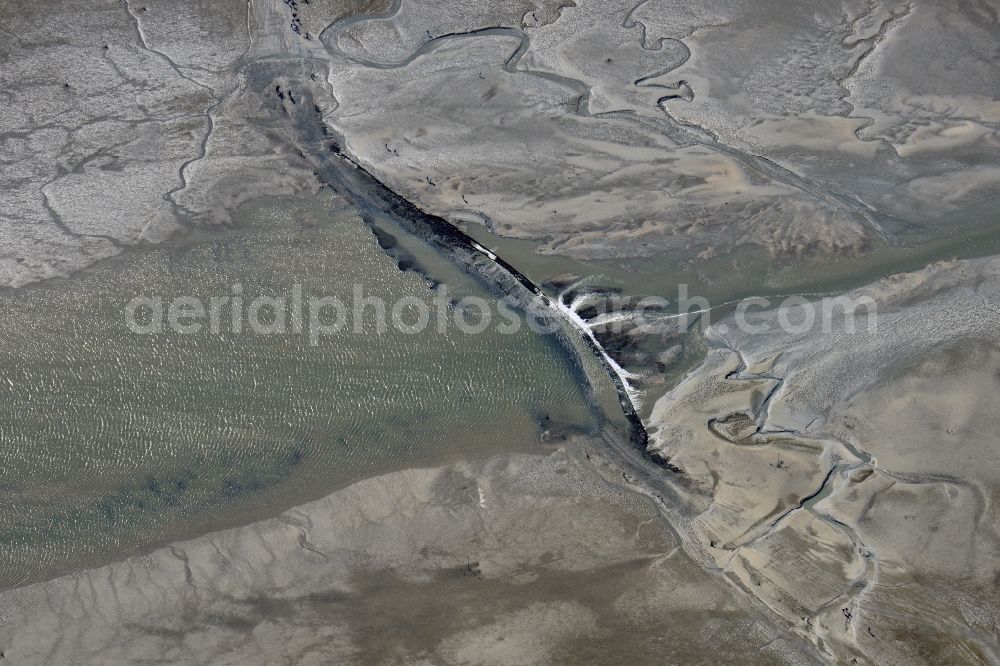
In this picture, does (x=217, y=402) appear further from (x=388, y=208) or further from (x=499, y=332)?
(x=499, y=332)

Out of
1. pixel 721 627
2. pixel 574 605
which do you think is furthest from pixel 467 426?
pixel 721 627

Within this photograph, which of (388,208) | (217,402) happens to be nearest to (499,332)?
(388,208)

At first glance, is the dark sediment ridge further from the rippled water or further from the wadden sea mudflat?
the rippled water

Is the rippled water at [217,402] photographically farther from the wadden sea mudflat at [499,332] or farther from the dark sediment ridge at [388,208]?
the dark sediment ridge at [388,208]

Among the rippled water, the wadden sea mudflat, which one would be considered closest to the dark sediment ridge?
the wadden sea mudflat

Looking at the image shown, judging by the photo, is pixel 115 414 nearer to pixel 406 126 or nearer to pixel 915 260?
pixel 406 126
